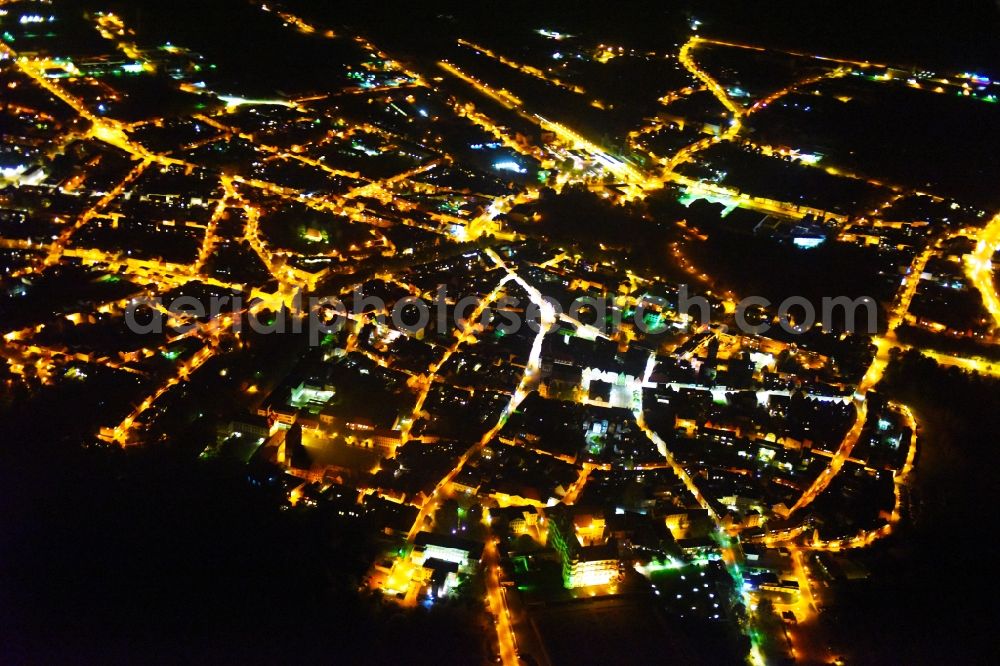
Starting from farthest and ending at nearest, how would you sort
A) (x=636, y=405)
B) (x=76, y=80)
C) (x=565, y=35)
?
(x=565, y=35)
(x=76, y=80)
(x=636, y=405)

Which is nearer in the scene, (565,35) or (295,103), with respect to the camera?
(295,103)

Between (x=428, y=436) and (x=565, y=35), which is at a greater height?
(x=565, y=35)

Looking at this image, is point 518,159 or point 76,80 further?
point 76,80

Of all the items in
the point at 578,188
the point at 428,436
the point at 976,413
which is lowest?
the point at 428,436

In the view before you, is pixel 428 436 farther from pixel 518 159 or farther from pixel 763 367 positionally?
pixel 518 159

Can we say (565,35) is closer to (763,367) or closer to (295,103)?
(295,103)

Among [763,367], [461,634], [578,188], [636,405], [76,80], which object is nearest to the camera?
[461,634]

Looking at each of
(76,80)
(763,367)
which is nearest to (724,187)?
(763,367)

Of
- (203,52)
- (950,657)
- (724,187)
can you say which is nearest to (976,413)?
(950,657)

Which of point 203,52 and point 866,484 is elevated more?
point 203,52
